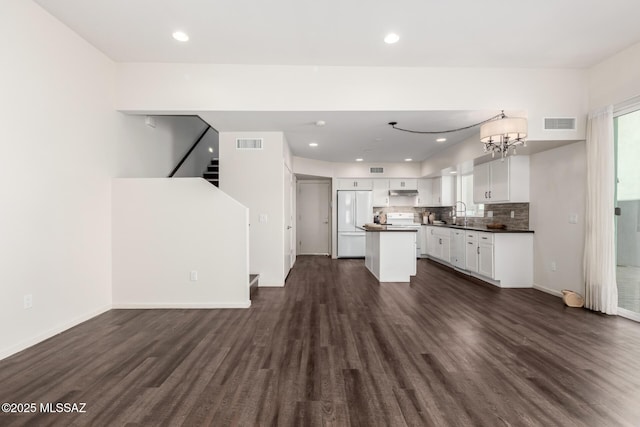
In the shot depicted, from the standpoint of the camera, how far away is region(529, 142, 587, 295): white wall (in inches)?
165

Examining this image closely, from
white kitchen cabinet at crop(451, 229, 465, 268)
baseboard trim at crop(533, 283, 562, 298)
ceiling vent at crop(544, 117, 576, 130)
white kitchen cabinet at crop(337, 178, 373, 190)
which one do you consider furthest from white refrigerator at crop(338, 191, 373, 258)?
ceiling vent at crop(544, 117, 576, 130)

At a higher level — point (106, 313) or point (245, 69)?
point (245, 69)

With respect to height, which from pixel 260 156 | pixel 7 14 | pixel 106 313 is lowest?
pixel 106 313

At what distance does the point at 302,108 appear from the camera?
3951 millimetres

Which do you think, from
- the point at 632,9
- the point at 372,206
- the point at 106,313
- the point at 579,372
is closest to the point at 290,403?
the point at 579,372

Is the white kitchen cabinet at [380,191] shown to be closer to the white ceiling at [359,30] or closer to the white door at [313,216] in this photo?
the white door at [313,216]

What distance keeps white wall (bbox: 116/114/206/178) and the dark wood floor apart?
2.17 meters

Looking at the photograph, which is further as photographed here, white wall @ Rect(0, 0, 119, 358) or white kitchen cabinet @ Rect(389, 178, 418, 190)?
white kitchen cabinet @ Rect(389, 178, 418, 190)

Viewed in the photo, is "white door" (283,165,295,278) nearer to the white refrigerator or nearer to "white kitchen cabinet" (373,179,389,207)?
the white refrigerator

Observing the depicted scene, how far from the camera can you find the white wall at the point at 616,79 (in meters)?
3.41

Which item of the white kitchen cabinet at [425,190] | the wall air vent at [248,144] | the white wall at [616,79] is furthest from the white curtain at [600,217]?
the wall air vent at [248,144]

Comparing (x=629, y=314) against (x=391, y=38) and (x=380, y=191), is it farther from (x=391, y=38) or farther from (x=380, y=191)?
(x=380, y=191)

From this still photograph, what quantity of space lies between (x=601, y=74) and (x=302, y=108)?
3.99m

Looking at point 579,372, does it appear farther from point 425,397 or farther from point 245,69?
point 245,69
